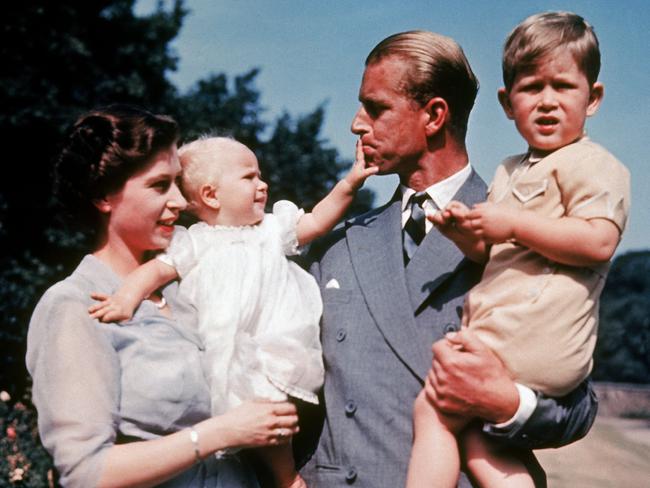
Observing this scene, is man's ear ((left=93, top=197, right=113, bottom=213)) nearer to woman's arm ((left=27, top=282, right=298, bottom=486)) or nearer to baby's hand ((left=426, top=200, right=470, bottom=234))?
woman's arm ((left=27, top=282, right=298, bottom=486))

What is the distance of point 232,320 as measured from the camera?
2.81 m

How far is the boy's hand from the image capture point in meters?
2.54

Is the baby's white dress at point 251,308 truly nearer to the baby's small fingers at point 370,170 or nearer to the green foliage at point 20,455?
the baby's small fingers at point 370,170

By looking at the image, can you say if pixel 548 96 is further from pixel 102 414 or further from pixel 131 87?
pixel 131 87

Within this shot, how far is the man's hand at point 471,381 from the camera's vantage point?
2.54m

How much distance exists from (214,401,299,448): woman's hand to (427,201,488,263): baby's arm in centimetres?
80

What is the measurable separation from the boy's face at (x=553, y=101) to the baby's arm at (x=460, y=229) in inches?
14.2

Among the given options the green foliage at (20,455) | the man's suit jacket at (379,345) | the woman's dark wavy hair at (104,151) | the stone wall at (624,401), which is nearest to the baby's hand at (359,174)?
the man's suit jacket at (379,345)

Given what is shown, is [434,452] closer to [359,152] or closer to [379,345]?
[379,345]

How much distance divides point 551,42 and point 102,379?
1.79m

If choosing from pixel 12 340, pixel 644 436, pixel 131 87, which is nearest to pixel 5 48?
pixel 131 87

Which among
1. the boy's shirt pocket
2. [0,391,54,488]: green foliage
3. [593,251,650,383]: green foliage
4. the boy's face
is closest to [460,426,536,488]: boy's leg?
the boy's shirt pocket

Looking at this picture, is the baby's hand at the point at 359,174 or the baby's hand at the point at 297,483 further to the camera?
the baby's hand at the point at 359,174

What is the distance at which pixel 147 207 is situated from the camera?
2795 millimetres
